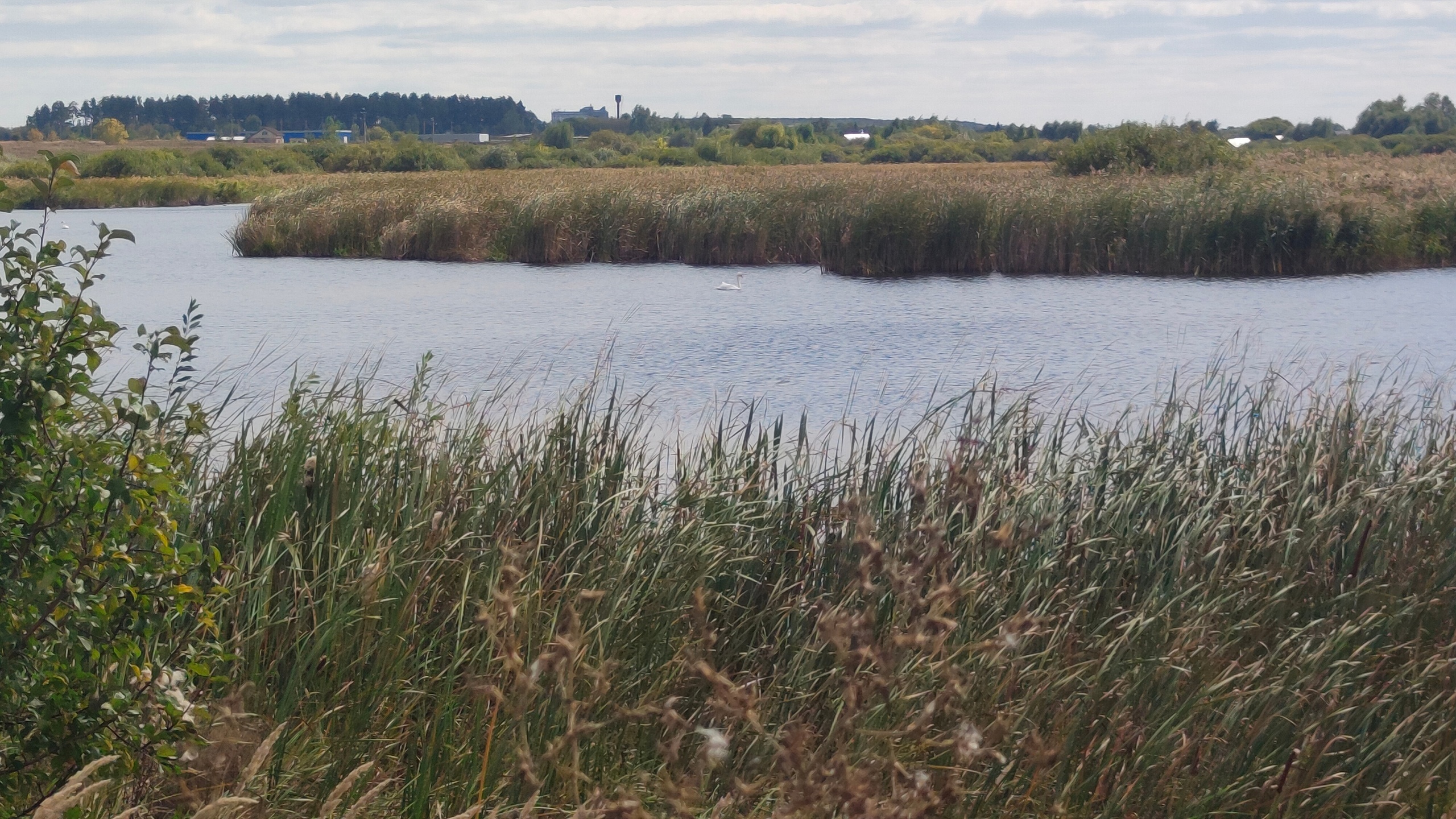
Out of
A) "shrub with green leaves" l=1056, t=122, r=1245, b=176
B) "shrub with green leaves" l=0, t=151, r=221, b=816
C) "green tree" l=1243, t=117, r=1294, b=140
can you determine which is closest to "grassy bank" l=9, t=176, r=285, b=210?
"shrub with green leaves" l=1056, t=122, r=1245, b=176

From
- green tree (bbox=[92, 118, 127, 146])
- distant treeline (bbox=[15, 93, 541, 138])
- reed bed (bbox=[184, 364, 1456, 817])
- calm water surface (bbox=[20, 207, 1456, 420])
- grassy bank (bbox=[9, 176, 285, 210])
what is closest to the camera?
reed bed (bbox=[184, 364, 1456, 817])

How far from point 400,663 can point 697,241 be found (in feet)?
52.6

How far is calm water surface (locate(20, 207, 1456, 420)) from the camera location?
33.0 ft

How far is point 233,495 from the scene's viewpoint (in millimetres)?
3844

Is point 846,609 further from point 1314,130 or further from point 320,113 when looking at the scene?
point 320,113

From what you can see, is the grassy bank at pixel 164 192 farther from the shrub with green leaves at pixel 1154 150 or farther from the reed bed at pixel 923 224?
the shrub with green leaves at pixel 1154 150

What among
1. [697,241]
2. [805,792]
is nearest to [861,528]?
[805,792]

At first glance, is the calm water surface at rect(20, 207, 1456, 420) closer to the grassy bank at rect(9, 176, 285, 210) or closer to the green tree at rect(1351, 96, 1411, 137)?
the grassy bank at rect(9, 176, 285, 210)

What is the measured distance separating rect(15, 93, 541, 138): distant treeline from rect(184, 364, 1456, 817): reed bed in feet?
332

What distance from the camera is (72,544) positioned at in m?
2.28

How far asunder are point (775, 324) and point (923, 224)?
4.65m

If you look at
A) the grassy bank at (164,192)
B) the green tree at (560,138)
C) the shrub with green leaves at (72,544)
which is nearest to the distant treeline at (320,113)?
the green tree at (560,138)

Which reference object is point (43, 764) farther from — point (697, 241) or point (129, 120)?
point (129, 120)

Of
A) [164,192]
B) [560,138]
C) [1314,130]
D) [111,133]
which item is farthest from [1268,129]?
[111,133]
